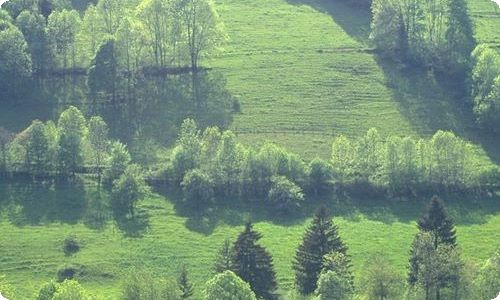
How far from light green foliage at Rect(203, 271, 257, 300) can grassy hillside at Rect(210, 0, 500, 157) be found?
45421 millimetres

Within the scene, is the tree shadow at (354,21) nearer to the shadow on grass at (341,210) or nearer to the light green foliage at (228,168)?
the shadow on grass at (341,210)

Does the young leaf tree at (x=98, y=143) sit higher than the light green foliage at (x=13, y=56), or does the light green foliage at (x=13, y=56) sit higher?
the light green foliage at (x=13, y=56)

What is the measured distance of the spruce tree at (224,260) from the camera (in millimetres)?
125125

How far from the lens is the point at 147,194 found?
489 feet

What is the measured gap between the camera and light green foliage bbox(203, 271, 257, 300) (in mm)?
113750

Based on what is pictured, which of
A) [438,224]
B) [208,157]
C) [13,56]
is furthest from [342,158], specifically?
[13,56]

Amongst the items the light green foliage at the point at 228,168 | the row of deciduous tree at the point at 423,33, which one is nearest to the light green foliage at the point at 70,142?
the light green foliage at the point at 228,168

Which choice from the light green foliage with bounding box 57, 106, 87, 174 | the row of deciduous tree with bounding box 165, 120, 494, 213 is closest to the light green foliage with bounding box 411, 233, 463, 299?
the row of deciduous tree with bounding box 165, 120, 494, 213

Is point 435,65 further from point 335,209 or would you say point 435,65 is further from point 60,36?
point 60,36

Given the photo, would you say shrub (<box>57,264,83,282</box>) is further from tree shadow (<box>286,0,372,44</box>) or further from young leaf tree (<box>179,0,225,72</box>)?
tree shadow (<box>286,0,372,44</box>)

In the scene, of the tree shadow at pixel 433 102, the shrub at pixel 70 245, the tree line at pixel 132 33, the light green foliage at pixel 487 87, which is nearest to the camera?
the shrub at pixel 70 245

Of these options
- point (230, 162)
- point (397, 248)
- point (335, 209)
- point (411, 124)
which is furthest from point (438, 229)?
point (411, 124)

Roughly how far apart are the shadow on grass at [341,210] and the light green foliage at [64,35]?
119 feet

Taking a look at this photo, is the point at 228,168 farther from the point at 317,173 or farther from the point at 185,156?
the point at 317,173
